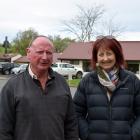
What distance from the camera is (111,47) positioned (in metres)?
4.02

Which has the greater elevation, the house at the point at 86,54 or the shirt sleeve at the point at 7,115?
the shirt sleeve at the point at 7,115

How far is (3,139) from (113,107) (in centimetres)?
104

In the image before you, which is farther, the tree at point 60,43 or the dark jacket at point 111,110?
the tree at point 60,43

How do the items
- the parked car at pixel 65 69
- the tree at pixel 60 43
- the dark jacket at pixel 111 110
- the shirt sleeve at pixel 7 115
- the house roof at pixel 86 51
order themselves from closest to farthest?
the shirt sleeve at pixel 7 115 < the dark jacket at pixel 111 110 < the parked car at pixel 65 69 < the house roof at pixel 86 51 < the tree at pixel 60 43

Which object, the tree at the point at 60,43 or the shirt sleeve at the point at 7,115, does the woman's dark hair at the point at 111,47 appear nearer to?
the shirt sleeve at the point at 7,115

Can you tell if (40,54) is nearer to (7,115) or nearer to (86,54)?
(7,115)

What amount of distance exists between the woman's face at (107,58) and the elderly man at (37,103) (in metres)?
0.44

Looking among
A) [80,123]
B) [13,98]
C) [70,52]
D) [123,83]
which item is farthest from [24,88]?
[70,52]

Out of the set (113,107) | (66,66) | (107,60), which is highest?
(107,60)

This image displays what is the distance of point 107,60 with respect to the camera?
13.2 ft

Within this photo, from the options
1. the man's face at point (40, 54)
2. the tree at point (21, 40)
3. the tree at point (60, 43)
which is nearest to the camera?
the man's face at point (40, 54)

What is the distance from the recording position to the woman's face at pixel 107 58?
4023 millimetres

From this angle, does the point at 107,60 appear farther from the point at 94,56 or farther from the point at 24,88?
the point at 24,88

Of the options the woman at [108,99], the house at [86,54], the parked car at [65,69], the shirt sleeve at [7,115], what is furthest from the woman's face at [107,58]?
the house at [86,54]
